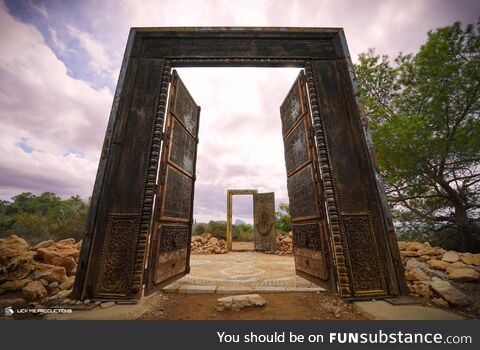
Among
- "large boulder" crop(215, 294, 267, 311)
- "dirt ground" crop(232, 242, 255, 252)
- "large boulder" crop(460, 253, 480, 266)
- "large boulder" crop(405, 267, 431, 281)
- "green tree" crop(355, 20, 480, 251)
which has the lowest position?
"large boulder" crop(215, 294, 267, 311)

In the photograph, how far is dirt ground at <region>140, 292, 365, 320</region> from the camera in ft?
6.89

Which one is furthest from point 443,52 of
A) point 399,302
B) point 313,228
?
point 399,302

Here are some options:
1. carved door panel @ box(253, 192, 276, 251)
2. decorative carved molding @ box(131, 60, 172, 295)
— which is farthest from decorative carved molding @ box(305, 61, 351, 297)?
carved door panel @ box(253, 192, 276, 251)

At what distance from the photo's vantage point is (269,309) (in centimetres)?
225

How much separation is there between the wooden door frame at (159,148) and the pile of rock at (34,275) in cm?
50

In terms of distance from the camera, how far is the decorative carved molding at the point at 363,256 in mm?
2439

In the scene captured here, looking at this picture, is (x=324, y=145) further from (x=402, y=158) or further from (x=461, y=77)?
(x=461, y=77)

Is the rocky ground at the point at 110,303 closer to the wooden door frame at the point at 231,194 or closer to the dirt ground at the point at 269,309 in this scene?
the dirt ground at the point at 269,309

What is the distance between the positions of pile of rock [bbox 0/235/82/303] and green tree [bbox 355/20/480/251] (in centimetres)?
596

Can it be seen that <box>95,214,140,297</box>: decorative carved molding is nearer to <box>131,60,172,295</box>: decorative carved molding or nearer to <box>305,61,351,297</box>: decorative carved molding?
<box>131,60,172,295</box>: decorative carved molding

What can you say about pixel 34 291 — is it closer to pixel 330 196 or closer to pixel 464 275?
pixel 330 196

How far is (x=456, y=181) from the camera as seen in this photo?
4.63m

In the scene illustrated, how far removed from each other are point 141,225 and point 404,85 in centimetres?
744
